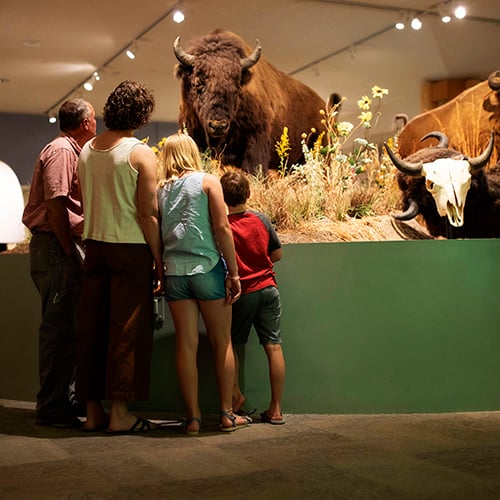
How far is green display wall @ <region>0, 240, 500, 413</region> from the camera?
4.55 meters

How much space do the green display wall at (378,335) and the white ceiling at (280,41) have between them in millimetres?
5144

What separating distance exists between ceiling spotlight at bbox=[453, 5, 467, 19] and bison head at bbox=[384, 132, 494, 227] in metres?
3.98

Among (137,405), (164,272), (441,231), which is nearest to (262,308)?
(164,272)

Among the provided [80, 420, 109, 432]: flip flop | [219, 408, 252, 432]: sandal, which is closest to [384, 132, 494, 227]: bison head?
[219, 408, 252, 432]: sandal

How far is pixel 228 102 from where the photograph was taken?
662 cm

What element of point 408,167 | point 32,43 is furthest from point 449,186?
point 32,43

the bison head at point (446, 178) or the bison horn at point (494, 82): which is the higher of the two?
the bison horn at point (494, 82)

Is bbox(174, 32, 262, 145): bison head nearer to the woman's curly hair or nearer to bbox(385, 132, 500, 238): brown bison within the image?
bbox(385, 132, 500, 238): brown bison

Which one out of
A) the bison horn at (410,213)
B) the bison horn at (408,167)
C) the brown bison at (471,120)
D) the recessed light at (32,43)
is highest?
the recessed light at (32,43)

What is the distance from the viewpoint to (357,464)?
10.7 feet

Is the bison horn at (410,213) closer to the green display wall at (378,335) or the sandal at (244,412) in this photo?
the green display wall at (378,335)

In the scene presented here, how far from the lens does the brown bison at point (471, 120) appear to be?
692cm

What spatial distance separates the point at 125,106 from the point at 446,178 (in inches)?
91.1

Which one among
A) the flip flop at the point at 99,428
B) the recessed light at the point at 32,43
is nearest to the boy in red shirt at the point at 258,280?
the flip flop at the point at 99,428
